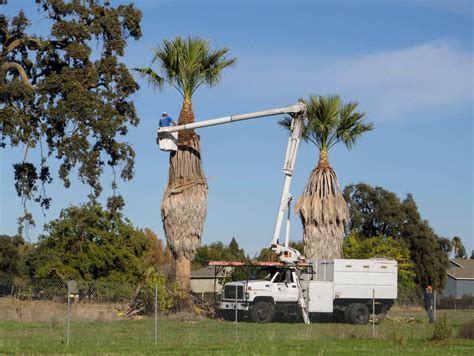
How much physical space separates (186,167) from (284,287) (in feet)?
27.0

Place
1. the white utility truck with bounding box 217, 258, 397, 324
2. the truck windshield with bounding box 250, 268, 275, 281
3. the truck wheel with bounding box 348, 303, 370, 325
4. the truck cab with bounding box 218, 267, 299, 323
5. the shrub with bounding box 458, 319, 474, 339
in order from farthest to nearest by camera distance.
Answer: the truck wheel with bounding box 348, 303, 370, 325 < the truck windshield with bounding box 250, 268, 275, 281 < the white utility truck with bounding box 217, 258, 397, 324 < the truck cab with bounding box 218, 267, 299, 323 < the shrub with bounding box 458, 319, 474, 339

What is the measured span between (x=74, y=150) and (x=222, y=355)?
54.0 ft

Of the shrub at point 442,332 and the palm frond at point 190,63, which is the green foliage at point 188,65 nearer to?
the palm frond at point 190,63

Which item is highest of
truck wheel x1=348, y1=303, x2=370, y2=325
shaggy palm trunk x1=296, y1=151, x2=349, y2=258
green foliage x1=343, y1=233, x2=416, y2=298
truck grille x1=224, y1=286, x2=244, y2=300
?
shaggy palm trunk x1=296, y1=151, x2=349, y2=258

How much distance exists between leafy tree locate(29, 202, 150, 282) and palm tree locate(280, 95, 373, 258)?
992cm

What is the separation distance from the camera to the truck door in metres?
36.7

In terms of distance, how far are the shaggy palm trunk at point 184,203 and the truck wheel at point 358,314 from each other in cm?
776

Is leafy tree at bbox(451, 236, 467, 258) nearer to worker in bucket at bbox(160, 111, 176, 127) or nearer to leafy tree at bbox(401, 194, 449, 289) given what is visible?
leafy tree at bbox(401, 194, 449, 289)

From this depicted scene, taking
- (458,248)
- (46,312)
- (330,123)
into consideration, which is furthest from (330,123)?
(458,248)

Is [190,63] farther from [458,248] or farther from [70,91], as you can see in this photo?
[458,248]

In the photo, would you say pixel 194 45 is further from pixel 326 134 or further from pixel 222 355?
pixel 222 355

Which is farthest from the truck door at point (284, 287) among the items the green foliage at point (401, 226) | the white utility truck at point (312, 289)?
the green foliage at point (401, 226)

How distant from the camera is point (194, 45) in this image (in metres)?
41.8

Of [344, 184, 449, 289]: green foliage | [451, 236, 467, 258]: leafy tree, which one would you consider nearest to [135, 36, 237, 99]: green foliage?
[344, 184, 449, 289]: green foliage
